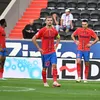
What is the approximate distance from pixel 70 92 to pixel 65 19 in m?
9.96

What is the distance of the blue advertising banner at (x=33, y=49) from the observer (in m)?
19.2

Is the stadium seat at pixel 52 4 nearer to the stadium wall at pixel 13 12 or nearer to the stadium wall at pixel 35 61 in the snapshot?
the stadium wall at pixel 13 12

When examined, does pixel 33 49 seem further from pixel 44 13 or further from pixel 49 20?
pixel 44 13

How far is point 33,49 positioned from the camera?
1966cm

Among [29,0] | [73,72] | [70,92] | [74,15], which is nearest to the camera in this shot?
[70,92]

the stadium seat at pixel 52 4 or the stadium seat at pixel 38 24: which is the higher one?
the stadium seat at pixel 52 4

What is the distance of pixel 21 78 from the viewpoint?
761 inches

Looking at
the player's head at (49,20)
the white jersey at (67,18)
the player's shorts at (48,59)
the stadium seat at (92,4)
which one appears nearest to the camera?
the player's head at (49,20)

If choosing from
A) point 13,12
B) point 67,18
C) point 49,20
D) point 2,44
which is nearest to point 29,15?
Answer: point 13,12

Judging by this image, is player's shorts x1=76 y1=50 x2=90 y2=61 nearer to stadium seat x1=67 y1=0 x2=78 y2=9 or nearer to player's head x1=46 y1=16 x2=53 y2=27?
player's head x1=46 y1=16 x2=53 y2=27

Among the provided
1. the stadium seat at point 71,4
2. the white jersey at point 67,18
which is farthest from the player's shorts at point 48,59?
the stadium seat at point 71,4

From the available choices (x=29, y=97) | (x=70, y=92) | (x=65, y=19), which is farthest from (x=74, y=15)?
(x=29, y=97)

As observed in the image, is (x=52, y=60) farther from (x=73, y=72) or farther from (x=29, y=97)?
(x=73, y=72)

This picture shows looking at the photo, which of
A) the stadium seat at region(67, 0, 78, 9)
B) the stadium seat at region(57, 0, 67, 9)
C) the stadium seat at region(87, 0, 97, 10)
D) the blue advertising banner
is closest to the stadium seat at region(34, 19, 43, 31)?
the stadium seat at region(57, 0, 67, 9)
